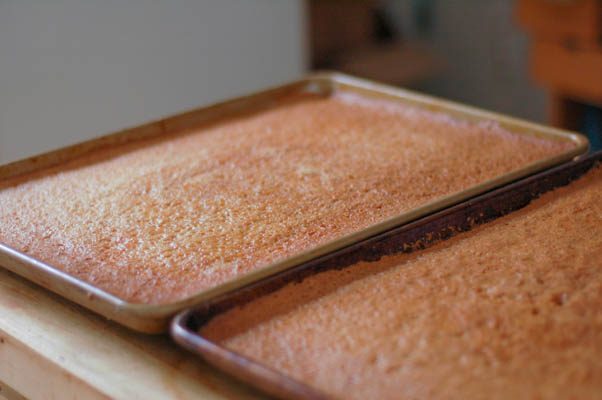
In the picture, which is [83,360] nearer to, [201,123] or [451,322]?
[451,322]

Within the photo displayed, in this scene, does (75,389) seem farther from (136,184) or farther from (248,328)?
(136,184)

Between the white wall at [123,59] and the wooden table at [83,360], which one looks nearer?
the wooden table at [83,360]

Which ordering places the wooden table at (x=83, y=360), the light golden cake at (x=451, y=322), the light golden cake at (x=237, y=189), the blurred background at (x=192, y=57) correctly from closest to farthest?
1. the light golden cake at (x=451, y=322)
2. the wooden table at (x=83, y=360)
3. the light golden cake at (x=237, y=189)
4. the blurred background at (x=192, y=57)

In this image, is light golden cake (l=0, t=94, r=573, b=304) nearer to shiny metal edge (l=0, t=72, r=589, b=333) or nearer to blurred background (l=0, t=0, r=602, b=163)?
shiny metal edge (l=0, t=72, r=589, b=333)

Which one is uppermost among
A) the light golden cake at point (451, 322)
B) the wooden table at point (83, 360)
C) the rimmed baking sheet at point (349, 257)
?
the rimmed baking sheet at point (349, 257)

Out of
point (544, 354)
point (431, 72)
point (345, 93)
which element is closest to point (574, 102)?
point (431, 72)

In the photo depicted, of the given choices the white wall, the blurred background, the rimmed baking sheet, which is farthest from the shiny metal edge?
A: the white wall

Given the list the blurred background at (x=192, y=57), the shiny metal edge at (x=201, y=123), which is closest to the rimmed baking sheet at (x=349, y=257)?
the shiny metal edge at (x=201, y=123)

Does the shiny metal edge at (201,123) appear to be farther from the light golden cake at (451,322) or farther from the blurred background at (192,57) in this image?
the blurred background at (192,57)
